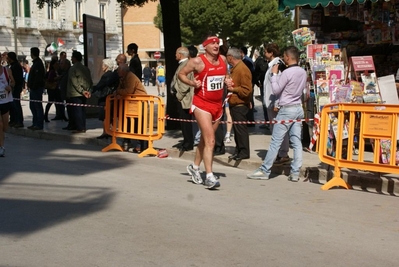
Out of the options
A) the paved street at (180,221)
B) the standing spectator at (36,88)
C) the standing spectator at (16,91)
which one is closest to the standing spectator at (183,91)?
the paved street at (180,221)

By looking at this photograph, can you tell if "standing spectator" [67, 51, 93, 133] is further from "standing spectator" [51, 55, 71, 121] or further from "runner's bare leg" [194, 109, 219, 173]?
"runner's bare leg" [194, 109, 219, 173]

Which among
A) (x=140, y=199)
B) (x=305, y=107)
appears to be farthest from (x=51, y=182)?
(x=305, y=107)

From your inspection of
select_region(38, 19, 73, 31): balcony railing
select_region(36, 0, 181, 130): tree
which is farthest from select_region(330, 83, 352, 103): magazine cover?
select_region(38, 19, 73, 31): balcony railing

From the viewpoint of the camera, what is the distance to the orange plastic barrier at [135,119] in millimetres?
13180

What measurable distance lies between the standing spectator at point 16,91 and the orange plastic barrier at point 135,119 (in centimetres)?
428

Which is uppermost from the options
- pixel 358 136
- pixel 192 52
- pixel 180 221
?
pixel 192 52

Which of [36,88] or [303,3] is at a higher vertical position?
[303,3]

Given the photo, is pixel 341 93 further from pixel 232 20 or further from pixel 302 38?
pixel 232 20

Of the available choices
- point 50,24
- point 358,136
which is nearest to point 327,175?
point 358,136

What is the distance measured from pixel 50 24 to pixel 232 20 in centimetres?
1709

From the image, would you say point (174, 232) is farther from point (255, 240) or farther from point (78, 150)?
point (78, 150)

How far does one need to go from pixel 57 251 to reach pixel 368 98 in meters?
6.52

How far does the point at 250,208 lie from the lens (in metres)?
Result: 8.36

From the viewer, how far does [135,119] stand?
13.6 meters
